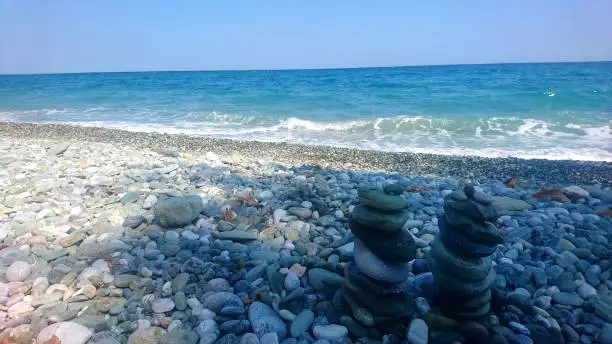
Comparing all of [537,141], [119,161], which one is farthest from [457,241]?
[537,141]

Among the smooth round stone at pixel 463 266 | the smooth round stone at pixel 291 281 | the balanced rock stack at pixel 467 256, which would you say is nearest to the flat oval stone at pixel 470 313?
the balanced rock stack at pixel 467 256

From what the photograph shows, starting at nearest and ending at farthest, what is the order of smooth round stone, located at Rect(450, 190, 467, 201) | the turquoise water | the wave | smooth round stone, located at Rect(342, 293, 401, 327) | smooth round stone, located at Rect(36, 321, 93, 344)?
smooth round stone, located at Rect(36, 321, 93, 344)
smooth round stone, located at Rect(342, 293, 401, 327)
smooth round stone, located at Rect(450, 190, 467, 201)
the wave
the turquoise water

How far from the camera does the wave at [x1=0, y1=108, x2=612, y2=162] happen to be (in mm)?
10945

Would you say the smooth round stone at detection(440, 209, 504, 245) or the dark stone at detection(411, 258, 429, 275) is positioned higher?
the smooth round stone at detection(440, 209, 504, 245)

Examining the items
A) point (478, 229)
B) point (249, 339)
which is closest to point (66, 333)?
point (249, 339)

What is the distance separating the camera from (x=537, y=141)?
1196cm

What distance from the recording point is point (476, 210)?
2689 millimetres

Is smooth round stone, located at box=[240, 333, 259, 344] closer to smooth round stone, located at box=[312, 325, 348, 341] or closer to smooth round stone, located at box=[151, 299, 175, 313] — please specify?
smooth round stone, located at box=[312, 325, 348, 341]

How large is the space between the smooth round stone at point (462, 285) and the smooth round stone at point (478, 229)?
0.98 ft

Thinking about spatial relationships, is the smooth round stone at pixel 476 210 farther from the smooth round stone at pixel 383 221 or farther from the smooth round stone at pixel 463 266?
the smooth round stone at pixel 383 221

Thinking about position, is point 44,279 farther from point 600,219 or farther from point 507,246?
point 600,219

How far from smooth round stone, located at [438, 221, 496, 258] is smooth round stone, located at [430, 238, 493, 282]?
0.04 m

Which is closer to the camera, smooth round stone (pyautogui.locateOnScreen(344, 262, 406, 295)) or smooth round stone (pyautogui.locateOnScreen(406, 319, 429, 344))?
smooth round stone (pyautogui.locateOnScreen(406, 319, 429, 344))

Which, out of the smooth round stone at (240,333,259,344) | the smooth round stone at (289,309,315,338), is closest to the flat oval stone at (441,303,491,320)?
the smooth round stone at (289,309,315,338)
